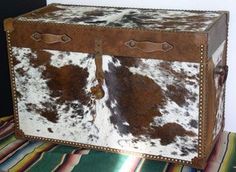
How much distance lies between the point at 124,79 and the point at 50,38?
31cm

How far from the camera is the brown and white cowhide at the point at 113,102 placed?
1397 millimetres

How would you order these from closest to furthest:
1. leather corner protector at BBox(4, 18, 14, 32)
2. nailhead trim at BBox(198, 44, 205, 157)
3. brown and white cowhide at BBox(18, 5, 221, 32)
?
nailhead trim at BBox(198, 44, 205, 157)
brown and white cowhide at BBox(18, 5, 221, 32)
leather corner protector at BBox(4, 18, 14, 32)

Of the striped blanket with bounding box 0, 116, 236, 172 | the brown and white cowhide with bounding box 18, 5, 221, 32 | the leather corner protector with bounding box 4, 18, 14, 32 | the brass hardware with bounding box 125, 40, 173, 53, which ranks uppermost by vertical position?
the brown and white cowhide with bounding box 18, 5, 221, 32

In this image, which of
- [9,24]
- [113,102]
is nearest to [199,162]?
[113,102]

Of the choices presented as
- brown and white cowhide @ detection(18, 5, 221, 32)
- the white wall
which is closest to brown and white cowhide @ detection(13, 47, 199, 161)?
brown and white cowhide @ detection(18, 5, 221, 32)

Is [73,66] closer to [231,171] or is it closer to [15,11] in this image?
[15,11]

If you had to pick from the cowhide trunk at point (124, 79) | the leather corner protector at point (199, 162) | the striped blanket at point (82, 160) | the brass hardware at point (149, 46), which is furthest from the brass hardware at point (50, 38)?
the leather corner protector at point (199, 162)

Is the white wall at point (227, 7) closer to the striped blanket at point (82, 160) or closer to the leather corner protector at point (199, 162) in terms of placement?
the striped blanket at point (82, 160)

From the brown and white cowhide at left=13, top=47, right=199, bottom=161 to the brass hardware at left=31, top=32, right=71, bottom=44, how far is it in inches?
1.7

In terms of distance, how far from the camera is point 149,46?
138 cm

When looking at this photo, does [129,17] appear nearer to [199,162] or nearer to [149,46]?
[149,46]

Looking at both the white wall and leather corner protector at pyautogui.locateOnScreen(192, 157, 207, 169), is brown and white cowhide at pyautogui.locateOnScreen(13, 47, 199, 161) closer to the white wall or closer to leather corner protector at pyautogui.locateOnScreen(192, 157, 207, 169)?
leather corner protector at pyautogui.locateOnScreen(192, 157, 207, 169)

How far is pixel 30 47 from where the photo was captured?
156 centimetres

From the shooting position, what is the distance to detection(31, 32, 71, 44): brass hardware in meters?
1.49
